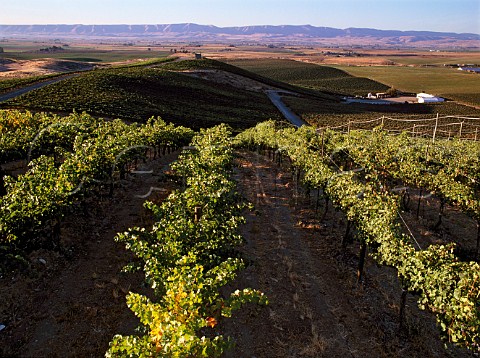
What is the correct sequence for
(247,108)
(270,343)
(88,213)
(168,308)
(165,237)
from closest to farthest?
1. (168,308)
2. (165,237)
3. (270,343)
4. (88,213)
5. (247,108)

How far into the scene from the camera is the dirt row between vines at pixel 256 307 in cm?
1265

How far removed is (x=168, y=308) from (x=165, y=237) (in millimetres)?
3197

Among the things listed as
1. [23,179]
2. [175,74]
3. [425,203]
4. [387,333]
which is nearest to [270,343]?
[387,333]

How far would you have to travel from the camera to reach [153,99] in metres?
73.9

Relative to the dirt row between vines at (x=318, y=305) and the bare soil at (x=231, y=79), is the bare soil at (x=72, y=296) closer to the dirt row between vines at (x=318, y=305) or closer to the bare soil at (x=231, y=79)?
the dirt row between vines at (x=318, y=305)

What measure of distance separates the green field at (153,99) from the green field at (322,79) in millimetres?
56114

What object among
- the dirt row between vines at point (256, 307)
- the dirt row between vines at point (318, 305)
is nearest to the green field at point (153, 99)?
the dirt row between vines at point (256, 307)

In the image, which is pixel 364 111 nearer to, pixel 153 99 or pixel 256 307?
pixel 153 99

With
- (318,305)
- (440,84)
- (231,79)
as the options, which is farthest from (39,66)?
(440,84)

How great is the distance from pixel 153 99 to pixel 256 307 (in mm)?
65449

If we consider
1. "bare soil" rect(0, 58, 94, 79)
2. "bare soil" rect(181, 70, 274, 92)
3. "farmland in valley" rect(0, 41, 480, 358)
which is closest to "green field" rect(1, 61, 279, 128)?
"bare soil" rect(181, 70, 274, 92)

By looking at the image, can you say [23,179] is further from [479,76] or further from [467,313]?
[479,76]

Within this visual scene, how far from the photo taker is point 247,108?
89.1 meters

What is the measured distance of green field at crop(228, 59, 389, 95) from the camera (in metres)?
151
